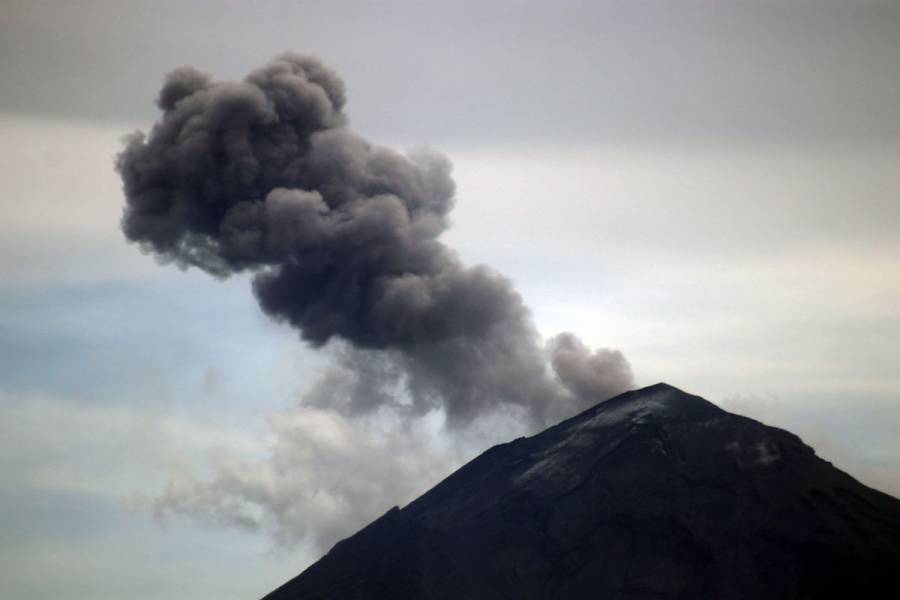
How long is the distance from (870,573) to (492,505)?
27.3 m

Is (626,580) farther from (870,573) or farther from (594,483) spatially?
(870,573)

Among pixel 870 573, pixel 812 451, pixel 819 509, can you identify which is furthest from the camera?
pixel 812 451

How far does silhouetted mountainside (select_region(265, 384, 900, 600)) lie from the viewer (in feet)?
290

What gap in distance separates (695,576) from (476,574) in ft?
49.8

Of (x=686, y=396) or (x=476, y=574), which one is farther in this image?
(x=686, y=396)

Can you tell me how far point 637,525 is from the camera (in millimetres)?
92188

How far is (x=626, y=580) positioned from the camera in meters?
88.3

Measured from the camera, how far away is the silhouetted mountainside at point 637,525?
290ft

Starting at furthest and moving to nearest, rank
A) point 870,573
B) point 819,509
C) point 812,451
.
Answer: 1. point 812,451
2. point 819,509
3. point 870,573

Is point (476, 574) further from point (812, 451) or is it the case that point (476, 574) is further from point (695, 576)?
point (812, 451)

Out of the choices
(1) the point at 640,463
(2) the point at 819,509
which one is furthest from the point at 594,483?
(2) the point at 819,509

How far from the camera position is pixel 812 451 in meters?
99.6

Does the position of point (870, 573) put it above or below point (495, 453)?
below

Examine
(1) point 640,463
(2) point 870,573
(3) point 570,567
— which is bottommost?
(2) point 870,573
